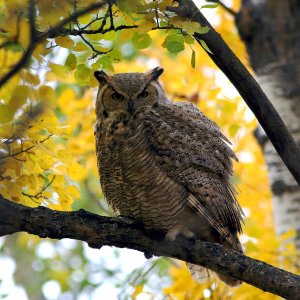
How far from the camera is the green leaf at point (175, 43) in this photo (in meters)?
2.46

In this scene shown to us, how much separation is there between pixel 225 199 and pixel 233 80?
0.82m

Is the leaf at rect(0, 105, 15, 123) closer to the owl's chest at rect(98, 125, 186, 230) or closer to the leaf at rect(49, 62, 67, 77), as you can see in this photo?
the leaf at rect(49, 62, 67, 77)

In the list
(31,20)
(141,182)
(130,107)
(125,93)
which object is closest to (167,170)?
(141,182)

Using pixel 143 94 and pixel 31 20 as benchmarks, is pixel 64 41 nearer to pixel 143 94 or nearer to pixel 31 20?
pixel 31 20

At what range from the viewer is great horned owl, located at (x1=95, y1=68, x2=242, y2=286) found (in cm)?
315

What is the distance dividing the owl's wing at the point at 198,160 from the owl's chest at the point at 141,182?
5 cm

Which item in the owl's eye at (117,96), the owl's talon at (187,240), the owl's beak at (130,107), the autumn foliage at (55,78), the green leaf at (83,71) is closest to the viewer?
the autumn foliage at (55,78)

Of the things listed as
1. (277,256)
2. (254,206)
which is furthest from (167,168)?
(254,206)

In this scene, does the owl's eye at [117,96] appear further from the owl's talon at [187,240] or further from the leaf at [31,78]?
the leaf at [31,78]

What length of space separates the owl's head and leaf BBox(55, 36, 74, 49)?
94 centimetres

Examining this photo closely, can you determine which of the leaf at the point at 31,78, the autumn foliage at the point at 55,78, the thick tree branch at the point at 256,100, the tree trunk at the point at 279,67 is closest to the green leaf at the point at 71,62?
the autumn foliage at the point at 55,78

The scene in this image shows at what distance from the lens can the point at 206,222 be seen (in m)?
3.22

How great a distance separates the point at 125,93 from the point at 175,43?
3.38 feet

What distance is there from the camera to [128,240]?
2.77 m
